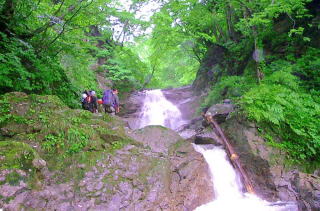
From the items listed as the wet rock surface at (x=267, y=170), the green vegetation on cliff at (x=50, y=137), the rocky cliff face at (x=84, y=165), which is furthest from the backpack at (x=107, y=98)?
the wet rock surface at (x=267, y=170)

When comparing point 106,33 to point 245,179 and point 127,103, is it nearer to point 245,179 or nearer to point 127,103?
point 127,103

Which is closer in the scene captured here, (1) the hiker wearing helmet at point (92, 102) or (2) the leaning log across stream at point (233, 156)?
(2) the leaning log across stream at point (233, 156)

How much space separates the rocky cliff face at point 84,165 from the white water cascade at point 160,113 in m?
7.67

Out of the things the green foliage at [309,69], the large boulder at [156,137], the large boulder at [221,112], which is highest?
the green foliage at [309,69]

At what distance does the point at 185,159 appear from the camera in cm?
543

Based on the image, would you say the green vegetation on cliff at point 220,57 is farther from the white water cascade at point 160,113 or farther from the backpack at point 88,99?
the white water cascade at point 160,113

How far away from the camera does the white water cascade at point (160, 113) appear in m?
13.8

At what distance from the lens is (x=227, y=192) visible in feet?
17.7

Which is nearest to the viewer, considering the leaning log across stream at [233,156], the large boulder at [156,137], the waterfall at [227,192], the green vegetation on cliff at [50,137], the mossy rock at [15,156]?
Answer: the mossy rock at [15,156]

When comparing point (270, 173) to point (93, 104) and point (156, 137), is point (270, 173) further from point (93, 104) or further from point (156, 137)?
point (93, 104)

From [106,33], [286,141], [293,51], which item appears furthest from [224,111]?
[106,33]

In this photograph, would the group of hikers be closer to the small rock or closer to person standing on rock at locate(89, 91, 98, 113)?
person standing on rock at locate(89, 91, 98, 113)

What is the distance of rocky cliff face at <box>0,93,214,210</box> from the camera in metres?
3.68

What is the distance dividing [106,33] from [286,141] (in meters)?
12.9
